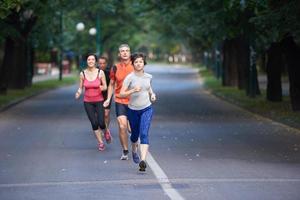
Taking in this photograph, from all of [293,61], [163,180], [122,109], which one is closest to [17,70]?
[293,61]

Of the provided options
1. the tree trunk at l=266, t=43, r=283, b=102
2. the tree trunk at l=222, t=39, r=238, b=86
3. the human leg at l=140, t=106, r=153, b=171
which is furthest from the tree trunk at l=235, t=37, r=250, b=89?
the human leg at l=140, t=106, r=153, b=171

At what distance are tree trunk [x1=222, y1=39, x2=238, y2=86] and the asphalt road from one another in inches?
779

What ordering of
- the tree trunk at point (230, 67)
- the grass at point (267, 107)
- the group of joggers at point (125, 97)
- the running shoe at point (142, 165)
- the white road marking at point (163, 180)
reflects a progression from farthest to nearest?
the tree trunk at point (230, 67), the grass at point (267, 107), the group of joggers at point (125, 97), the running shoe at point (142, 165), the white road marking at point (163, 180)

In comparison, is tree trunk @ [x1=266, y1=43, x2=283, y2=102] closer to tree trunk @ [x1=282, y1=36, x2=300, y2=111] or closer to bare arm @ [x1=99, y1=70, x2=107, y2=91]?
tree trunk @ [x1=282, y1=36, x2=300, y2=111]

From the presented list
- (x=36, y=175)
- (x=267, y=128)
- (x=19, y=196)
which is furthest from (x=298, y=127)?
(x=19, y=196)

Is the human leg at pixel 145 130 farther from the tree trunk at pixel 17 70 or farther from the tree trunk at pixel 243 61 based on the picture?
the tree trunk at pixel 17 70

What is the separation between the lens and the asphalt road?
10.3 metres

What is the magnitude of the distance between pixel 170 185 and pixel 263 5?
487 inches

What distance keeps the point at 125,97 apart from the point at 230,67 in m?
31.2

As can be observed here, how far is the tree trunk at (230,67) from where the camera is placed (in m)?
43.2

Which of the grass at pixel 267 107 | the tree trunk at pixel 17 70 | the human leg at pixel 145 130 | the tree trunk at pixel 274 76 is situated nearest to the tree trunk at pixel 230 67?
the grass at pixel 267 107

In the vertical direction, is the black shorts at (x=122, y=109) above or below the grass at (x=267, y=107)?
above

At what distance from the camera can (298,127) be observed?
19.6 metres

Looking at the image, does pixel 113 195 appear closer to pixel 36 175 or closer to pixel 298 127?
pixel 36 175
